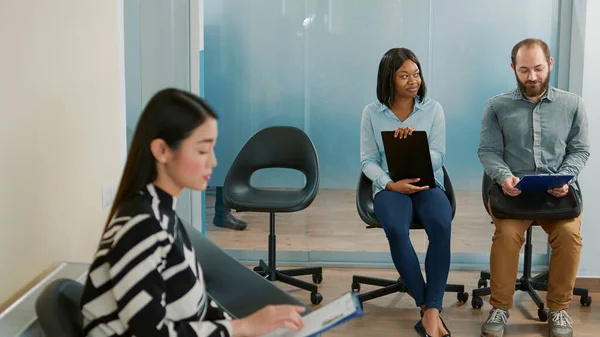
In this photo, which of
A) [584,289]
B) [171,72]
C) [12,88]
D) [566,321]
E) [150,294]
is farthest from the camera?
[171,72]

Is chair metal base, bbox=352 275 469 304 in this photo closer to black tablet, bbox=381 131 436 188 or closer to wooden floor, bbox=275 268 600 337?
wooden floor, bbox=275 268 600 337

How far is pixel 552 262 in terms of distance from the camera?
365 cm

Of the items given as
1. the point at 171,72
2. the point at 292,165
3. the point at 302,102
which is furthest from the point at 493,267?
the point at 171,72

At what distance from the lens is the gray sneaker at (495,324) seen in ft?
11.5

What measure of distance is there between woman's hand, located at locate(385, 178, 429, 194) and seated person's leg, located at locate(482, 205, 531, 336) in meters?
0.46

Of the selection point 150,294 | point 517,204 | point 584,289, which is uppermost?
point 150,294

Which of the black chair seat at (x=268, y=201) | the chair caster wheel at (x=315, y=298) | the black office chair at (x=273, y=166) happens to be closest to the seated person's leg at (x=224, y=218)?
the black office chair at (x=273, y=166)

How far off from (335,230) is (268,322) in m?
3.12

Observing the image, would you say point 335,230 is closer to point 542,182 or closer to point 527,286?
point 527,286

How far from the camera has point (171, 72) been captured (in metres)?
4.64

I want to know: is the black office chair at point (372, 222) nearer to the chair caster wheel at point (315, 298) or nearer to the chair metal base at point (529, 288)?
the chair metal base at point (529, 288)

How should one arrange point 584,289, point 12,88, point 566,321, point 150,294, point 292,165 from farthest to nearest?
point 292,165
point 584,289
point 566,321
point 12,88
point 150,294

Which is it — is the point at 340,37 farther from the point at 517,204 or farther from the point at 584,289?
the point at 584,289

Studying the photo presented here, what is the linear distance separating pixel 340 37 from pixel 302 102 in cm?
49
